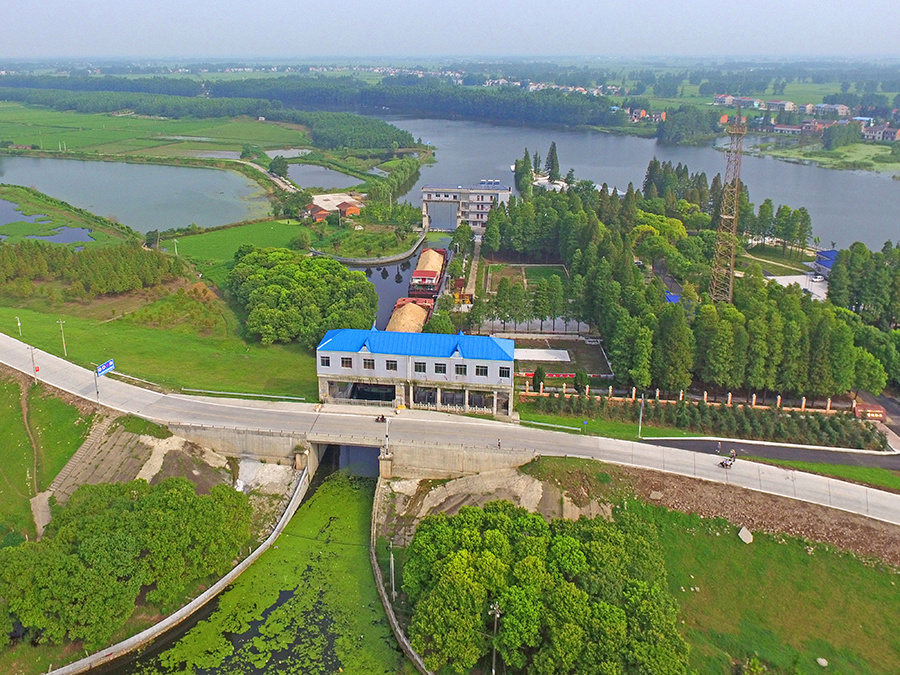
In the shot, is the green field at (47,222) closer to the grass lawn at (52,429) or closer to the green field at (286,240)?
the green field at (286,240)

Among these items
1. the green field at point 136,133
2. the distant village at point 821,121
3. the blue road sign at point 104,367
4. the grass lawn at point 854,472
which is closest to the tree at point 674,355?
the grass lawn at point 854,472

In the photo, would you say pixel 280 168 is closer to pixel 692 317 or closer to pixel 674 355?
pixel 692 317

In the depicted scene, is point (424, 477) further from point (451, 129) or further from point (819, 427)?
point (451, 129)

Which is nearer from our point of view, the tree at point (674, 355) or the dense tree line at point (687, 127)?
the tree at point (674, 355)

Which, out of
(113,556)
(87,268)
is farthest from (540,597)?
(87,268)

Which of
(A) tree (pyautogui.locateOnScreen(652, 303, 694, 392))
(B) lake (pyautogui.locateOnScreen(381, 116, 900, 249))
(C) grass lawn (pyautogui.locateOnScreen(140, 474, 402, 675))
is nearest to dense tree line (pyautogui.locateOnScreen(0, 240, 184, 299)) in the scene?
(C) grass lawn (pyautogui.locateOnScreen(140, 474, 402, 675))

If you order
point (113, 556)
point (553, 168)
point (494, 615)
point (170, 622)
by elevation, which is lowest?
point (170, 622)

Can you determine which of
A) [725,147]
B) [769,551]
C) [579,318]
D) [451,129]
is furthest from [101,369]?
[451,129]
